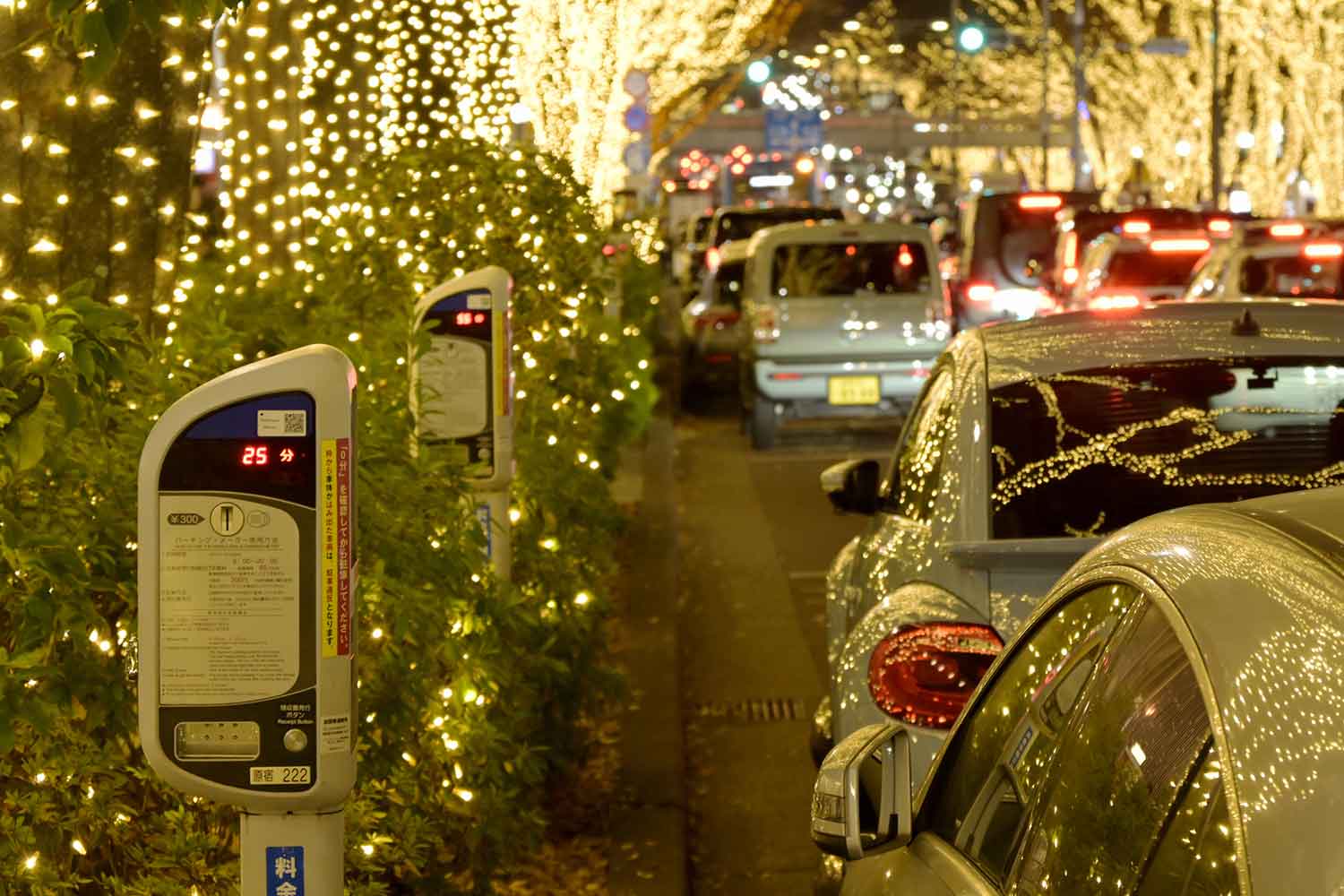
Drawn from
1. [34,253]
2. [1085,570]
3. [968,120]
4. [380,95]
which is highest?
[968,120]

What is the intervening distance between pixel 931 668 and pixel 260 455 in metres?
2.24

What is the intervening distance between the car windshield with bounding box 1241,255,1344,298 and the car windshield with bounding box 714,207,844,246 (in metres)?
13.7

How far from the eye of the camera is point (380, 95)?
15539 millimetres

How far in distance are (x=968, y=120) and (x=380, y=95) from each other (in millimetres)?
68525

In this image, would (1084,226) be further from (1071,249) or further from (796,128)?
(796,128)

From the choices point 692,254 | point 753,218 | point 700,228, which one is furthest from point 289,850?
point 700,228

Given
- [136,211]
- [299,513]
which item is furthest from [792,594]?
[299,513]

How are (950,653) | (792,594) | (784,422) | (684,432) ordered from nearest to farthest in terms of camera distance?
(950,653) < (792,594) < (784,422) < (684,432)

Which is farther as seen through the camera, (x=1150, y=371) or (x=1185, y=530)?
(x=1150, y=371)

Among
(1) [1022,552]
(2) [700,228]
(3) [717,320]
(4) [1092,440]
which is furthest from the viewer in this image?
(2) [700,228]

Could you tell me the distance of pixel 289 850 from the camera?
141 inches

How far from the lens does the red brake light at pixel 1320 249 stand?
15859 millimetres

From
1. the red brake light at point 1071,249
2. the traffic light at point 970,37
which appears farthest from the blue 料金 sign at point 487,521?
the traffic light at point 970,37

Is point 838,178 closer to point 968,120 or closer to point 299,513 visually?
point 968,120
